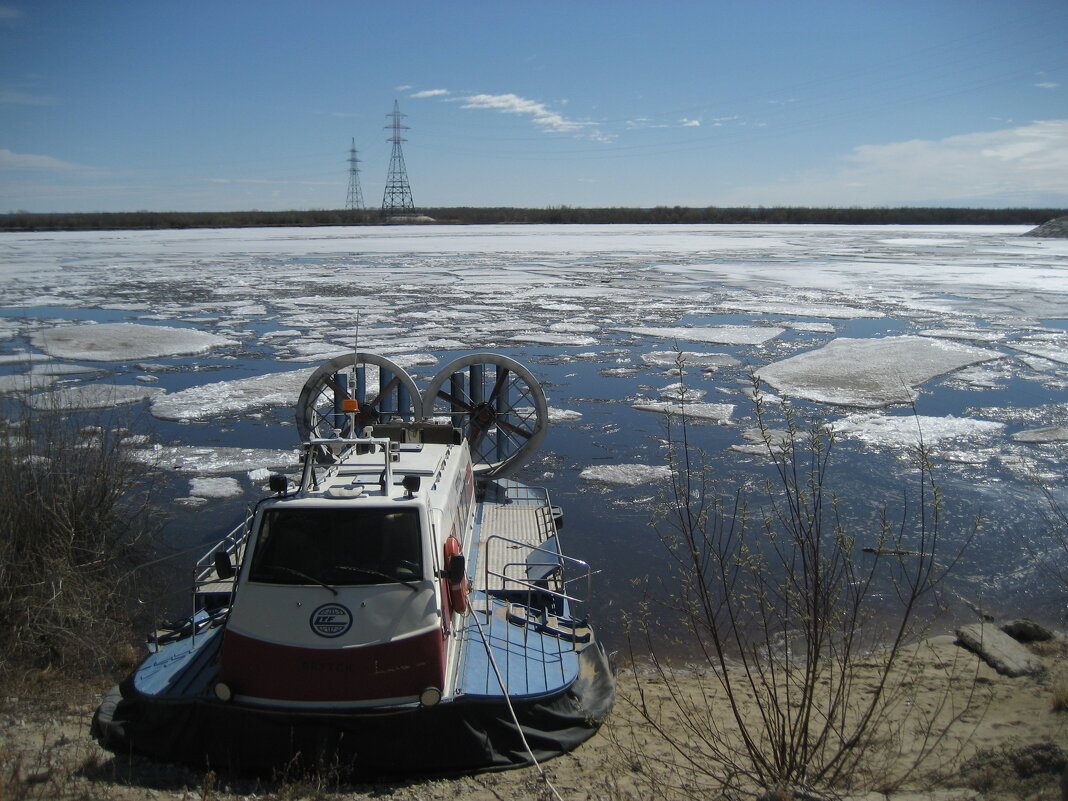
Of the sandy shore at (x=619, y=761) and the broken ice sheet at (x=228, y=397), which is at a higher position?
the broken ice sheet at (x=228, y=397)

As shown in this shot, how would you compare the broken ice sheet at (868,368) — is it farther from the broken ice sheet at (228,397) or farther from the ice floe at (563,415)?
the broken ice sheet at (228,397)

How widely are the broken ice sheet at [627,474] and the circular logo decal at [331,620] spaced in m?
6.06

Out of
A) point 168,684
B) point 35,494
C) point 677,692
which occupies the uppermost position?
point 35,494

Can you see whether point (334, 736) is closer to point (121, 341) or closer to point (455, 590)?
point (455, 590)

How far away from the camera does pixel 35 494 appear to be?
7039 mm

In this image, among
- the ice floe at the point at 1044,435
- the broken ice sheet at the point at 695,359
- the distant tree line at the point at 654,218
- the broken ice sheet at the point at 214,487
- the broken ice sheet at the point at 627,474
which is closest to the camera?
the broken ice sheet at the point at 214,487

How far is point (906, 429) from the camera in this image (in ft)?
40.4

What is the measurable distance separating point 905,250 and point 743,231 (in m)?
21.9

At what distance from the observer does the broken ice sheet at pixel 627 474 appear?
10594 mm

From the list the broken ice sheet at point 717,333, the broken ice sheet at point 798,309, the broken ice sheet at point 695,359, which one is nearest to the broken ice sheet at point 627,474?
the broken ice sheet at point 695,359

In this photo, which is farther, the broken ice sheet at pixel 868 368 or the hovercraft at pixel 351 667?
the broken ice sheet at pixel 868 368

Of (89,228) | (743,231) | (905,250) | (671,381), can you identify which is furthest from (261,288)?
(89,228)

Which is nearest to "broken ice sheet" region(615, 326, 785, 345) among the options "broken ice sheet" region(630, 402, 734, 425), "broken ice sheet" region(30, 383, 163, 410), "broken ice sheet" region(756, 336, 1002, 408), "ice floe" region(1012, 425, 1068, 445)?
"broken ice sheet" region(756, 336, 1002, 408)

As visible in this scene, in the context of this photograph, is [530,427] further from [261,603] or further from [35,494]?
[261,603]
